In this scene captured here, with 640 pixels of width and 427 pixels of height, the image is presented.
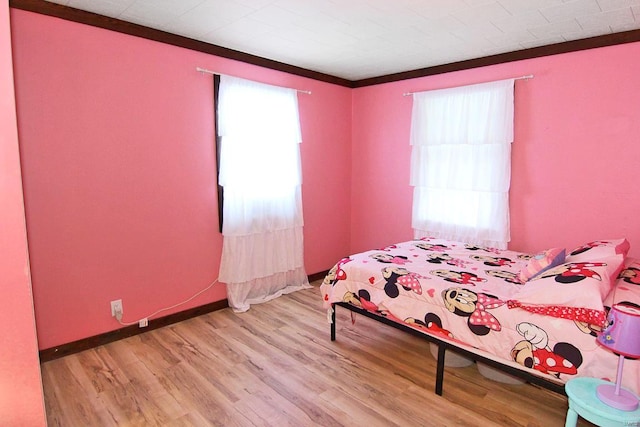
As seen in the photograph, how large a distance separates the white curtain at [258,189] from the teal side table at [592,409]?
2671mm

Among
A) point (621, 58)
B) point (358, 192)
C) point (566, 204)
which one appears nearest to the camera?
point (621, 58)

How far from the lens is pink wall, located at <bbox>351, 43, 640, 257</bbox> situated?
2.88 metres

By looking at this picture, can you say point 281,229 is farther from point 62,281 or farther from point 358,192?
point 62,281

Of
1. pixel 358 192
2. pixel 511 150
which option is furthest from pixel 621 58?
pixel 358 192

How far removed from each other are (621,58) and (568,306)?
2.20 metres

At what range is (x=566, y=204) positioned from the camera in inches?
126

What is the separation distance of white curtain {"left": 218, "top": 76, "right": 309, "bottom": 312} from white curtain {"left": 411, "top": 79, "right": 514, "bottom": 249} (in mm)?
1346

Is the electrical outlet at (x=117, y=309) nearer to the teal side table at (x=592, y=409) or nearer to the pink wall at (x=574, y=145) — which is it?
the teal side table at (x=592, y=409)

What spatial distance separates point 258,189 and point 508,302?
2404 millimetres

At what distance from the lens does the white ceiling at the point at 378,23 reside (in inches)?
93.4

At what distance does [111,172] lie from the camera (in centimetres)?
279

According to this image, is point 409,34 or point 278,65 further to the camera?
point 278,65

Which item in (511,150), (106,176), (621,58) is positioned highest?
(621,58)

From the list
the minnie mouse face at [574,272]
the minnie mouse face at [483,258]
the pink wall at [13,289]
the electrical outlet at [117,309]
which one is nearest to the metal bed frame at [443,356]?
the minnie mouse face at [574,272]
